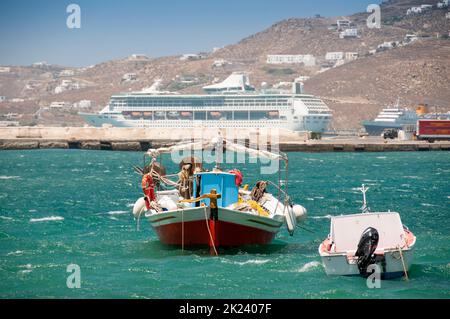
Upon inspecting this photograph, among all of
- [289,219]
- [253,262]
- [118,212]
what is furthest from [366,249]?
[118,212]

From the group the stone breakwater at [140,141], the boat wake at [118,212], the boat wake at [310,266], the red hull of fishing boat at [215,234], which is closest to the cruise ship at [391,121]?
the stone breakwater at [140,141]

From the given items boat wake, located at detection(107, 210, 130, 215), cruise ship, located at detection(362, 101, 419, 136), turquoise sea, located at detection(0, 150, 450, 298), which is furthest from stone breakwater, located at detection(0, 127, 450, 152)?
boat wake, located at detection(107, 210, 130, 215)

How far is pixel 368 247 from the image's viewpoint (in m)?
23.0

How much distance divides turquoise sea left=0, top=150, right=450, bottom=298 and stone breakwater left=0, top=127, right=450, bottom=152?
137ft

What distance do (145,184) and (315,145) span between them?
72.8m

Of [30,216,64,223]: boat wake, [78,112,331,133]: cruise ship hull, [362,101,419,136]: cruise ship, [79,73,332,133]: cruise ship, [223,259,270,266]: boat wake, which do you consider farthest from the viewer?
[362,101,419,136]: cruise ship

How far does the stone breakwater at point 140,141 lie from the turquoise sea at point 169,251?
4178 centimetres

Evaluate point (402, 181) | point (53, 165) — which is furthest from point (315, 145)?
point (402, 181)

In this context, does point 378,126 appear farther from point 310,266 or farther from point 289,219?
point 310,266

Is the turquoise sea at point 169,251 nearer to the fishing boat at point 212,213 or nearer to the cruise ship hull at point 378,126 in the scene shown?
the fishing boat at point 212,213

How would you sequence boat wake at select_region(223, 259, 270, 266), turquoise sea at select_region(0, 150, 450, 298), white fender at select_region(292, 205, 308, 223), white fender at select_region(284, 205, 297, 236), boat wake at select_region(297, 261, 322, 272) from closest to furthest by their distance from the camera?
turquoise sea at select_region(0, 150, 450, 298), boat wake at select_region(297, 261, 322, 272), boat wake at select_region(223, 259, 270, 266), white fender at select_region(284, 205, 297, 236), white fender at select_region(292, 205, 308, 223)

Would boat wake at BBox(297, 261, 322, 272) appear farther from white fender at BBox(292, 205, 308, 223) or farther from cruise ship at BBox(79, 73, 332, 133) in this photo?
cruise ship at BBox(79, 73, 332, 133)

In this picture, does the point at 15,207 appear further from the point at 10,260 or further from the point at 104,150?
the point at 104,150

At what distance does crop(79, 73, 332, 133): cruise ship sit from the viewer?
156 metres
